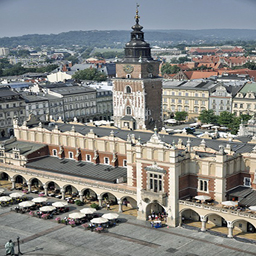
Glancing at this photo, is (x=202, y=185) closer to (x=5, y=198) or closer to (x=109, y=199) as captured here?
(x=109, y=199)

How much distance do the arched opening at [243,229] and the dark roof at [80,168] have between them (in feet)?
68.7

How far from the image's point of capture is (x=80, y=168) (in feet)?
A: 271

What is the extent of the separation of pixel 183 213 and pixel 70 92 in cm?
9377

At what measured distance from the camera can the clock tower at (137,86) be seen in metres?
99.3

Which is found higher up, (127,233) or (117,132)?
(117,132)

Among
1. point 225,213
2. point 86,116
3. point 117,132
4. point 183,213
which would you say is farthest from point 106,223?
point 86,116

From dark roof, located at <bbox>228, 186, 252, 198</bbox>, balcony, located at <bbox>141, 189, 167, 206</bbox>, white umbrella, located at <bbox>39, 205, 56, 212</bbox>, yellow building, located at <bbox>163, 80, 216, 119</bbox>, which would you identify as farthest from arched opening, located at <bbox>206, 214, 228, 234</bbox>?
yellow building, located at <bbox>163, 80, 216, 119</bbox>

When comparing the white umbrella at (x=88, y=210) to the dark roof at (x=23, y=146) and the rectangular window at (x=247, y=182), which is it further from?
the dark roof at (x=23, y=146)

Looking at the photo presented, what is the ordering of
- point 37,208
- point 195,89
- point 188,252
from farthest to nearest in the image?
1. point 195,89
2. point 37,208
3. point 188,252

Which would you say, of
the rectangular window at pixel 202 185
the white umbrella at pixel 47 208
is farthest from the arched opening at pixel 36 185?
the rectangular window at pixel 202 185

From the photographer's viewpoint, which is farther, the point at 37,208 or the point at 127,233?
the point at 37,208

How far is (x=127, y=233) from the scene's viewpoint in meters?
63.4

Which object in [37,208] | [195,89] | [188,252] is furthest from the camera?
[195,89]

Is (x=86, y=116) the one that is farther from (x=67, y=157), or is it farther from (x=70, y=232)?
(x=70, y=232)
